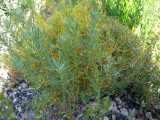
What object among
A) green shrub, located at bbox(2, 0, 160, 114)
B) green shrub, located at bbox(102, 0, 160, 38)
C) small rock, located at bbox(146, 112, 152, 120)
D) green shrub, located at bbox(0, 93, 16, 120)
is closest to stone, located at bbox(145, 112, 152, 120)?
small rock, located at bbox(146, 112, 152, 120)

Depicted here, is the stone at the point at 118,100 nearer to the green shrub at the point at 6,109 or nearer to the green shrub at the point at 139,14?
the green shrub at the point at 6,109

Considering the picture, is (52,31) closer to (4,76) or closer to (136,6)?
(4,76)

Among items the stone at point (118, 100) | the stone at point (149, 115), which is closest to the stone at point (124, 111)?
the stone at point (118, 100)

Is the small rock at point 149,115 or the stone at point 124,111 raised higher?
the stone at point 124,111

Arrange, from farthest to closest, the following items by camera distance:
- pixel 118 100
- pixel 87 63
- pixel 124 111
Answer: pixel 118 100 → pixel 124 111 → pixel 87 63

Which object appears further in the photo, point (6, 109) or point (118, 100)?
point (118, 100)

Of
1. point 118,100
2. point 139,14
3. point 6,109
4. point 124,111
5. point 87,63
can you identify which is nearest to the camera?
point 6,109

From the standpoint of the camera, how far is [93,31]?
4.17 ft

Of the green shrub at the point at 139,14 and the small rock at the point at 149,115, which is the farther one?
the green shrub at the point at 139,14

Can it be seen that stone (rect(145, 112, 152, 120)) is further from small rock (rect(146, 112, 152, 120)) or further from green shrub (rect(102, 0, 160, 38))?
green shrub (rect(102, 0, 160, 38))

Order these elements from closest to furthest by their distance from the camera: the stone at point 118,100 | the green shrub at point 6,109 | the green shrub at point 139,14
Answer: the green shrub at point 6,109
the stone at point 118,100
the green shrub at point 139,14

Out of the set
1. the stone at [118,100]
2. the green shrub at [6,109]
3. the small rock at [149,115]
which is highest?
the green shrub at [6,109]

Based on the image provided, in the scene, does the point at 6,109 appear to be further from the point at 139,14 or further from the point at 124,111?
the point at 139,14

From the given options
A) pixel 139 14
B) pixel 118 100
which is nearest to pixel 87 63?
pixel 118 100
